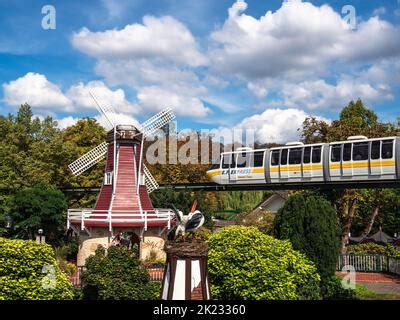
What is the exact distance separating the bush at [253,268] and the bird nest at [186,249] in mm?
6281

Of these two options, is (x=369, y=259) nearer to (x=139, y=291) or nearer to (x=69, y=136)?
(x=139, y=291)

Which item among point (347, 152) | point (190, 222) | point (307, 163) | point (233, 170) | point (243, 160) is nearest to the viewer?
point (190, 222)

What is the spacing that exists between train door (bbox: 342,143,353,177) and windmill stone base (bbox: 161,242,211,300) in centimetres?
1659

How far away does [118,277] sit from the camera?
17250 millimetres

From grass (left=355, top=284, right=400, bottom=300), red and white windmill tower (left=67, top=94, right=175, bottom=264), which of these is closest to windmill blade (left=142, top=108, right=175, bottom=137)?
red and white windmill tower (left=67, top=94, right=175, bottom=264)

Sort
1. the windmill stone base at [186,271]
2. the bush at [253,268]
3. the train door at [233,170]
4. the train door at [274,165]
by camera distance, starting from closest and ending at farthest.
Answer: the windmill stone base at [186,271] → the bush at [253,268] → the train door at [274,165] → the train door at [233,170]

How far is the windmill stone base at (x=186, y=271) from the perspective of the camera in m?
11.5

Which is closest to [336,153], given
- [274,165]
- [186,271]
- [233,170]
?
[274,165]

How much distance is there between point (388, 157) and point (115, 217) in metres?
16.4

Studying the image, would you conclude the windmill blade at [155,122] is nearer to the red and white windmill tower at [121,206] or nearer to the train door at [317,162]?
the red and white windmill tower at [121,206]

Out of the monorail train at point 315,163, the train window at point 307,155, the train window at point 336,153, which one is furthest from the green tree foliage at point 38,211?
the train window at point 336,153

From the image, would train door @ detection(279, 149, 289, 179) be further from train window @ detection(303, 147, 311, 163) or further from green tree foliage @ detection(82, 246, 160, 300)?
green tree foliage @ detection(82, 246, 160, 300)

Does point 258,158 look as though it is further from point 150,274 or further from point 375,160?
point 150,274

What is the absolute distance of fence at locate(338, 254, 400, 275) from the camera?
2847 centimetres
